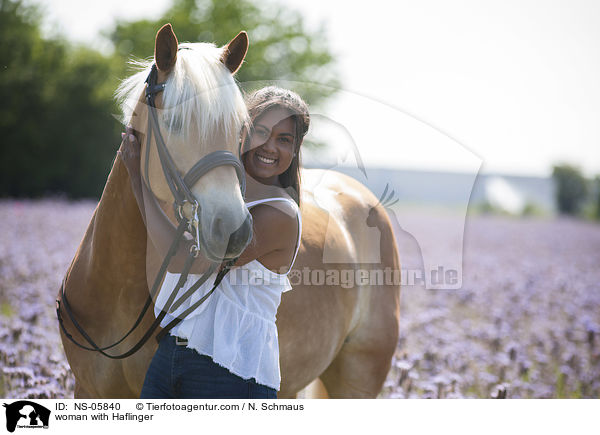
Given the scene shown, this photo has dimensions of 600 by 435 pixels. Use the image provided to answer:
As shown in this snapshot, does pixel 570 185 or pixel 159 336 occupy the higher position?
pixel 570 185

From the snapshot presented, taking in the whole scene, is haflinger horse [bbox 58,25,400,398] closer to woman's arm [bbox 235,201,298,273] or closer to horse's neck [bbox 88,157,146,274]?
horse's neck [bbox 88,157,146,274]

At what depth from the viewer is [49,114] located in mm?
13836

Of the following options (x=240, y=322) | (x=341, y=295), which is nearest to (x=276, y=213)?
(x=240, y=322)

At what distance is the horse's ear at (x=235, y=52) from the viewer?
71.2 inches

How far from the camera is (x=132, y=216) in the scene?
1.85 m

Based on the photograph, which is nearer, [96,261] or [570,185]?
[96,261]

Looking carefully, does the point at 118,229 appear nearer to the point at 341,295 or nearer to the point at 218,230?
the point at 218,230

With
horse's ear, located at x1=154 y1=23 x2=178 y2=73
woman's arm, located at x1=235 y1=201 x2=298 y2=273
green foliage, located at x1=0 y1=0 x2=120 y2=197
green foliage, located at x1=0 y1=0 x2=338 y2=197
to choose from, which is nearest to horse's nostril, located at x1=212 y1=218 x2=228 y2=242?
woman's arm, located at x1=235 y1=201 x2=298 y2=273

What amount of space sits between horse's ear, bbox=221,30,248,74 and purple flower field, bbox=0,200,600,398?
6.17 feet

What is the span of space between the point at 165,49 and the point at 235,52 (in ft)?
0.93
